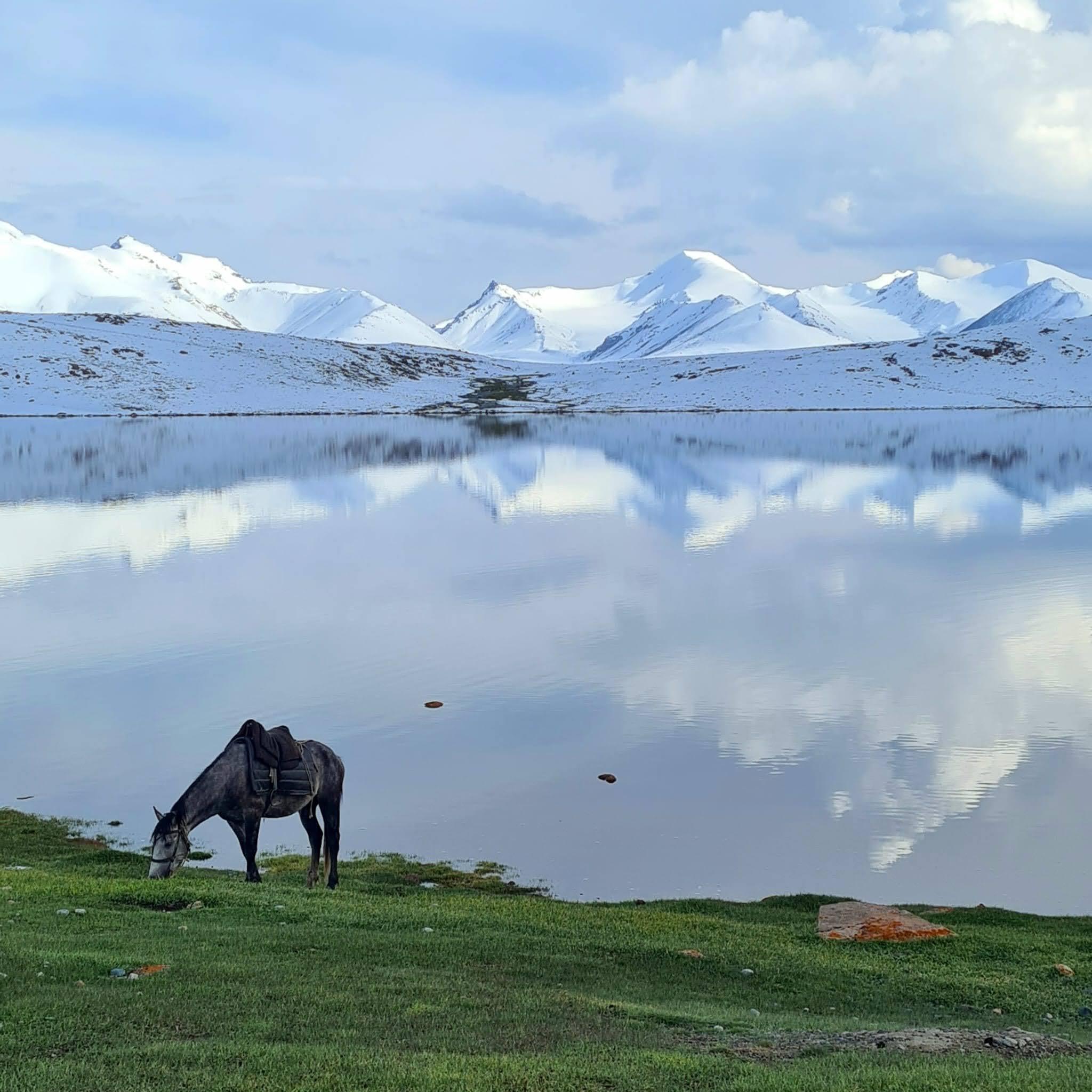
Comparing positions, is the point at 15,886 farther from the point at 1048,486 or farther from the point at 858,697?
the point at 1048,486

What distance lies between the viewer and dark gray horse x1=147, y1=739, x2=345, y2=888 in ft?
60.0

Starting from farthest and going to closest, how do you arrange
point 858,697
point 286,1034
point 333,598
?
point 333,598
point 858,697
point 286,1034

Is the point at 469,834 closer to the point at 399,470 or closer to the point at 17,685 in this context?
the point at 17,685

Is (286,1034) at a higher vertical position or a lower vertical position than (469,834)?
higher

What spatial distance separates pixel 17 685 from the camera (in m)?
32.3

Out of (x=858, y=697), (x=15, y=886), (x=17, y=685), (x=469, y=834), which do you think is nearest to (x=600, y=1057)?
(x=15, y=886)

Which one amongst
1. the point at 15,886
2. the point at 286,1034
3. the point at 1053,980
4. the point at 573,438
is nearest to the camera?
the point at 286,1034

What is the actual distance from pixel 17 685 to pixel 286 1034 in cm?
2406

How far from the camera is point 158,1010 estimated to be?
11.8 meters

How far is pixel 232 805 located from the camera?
18.5 meters

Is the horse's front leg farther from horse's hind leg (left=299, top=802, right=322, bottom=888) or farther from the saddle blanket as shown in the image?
the saddle blanket

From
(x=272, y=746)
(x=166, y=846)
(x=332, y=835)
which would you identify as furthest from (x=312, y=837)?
(x=166, y=846)

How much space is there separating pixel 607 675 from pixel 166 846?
1668 cm

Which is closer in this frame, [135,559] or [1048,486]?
[135,559]
